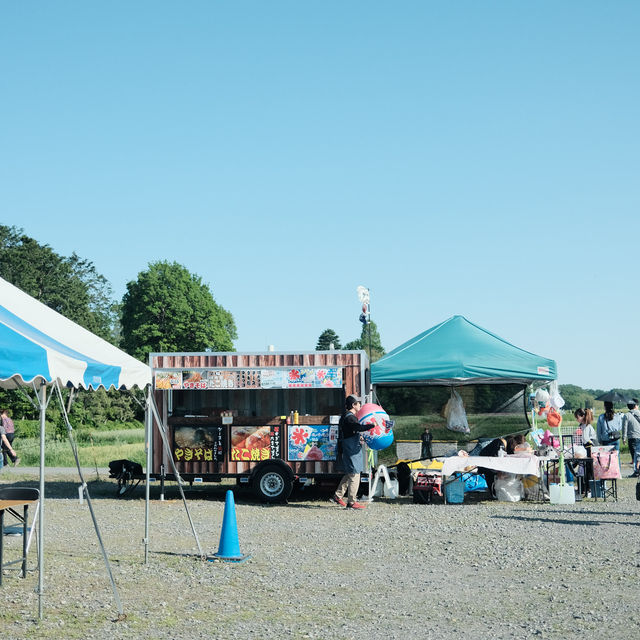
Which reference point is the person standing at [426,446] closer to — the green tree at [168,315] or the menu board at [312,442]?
the menu board at [312,442]

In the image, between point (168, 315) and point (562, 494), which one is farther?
point (168, 315)

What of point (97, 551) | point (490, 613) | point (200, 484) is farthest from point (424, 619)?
point (200, 484)

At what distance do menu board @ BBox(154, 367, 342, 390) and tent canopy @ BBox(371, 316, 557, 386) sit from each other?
1.00m

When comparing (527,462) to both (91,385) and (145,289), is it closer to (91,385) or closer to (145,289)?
(91,385)

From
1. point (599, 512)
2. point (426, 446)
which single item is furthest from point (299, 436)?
point (599, 512)

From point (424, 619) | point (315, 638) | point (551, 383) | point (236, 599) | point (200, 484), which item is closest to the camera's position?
point (315, 638)

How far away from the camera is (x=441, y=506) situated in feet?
45.6

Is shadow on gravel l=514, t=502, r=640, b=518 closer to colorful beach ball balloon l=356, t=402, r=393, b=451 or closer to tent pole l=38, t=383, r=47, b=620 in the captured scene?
colorful beach ball balloon l=356, t=402, r=393, b=451

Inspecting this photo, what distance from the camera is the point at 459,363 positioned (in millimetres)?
15156

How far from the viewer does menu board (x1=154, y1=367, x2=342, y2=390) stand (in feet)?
48.7

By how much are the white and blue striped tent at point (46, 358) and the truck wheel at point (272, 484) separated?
570cm

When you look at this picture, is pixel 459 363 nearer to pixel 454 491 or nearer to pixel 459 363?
pixel 459 363

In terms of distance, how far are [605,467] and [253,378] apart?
6.30 meters

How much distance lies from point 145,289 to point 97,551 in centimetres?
5196
